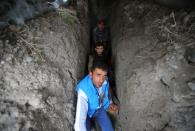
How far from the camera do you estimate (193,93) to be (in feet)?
9.62

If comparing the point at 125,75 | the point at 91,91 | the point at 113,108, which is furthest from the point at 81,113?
the point at 125,75

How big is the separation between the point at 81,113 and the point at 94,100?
44cm

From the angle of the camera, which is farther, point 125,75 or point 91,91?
point 125,75

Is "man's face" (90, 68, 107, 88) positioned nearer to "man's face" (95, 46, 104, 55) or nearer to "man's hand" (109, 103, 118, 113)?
"man's hand" (109, 103, 118, 113)

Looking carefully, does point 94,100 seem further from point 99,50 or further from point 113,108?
point 99,50

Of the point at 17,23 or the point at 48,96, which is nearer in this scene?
the point at 48,96

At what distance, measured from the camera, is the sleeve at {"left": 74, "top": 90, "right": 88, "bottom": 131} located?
3107 mm

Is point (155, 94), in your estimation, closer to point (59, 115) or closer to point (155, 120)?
→ point (155, 120)

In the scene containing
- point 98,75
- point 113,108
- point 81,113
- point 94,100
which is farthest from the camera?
point 113,108

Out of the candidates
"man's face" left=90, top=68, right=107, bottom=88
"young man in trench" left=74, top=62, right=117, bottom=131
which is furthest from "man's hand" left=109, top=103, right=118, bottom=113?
"man's face" left=90, top=68, right=107, bottom=88

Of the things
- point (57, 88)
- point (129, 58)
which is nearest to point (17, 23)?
point (57, 88)

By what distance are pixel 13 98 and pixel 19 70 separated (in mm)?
386

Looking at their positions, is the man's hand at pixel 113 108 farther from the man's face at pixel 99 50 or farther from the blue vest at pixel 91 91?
the man's face at pixel 99 50

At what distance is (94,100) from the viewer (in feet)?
11.7
